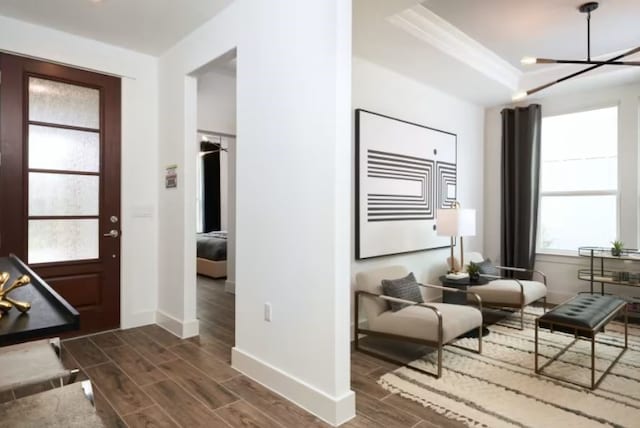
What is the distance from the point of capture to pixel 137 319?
12.7 feet

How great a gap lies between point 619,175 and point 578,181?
0.44 m

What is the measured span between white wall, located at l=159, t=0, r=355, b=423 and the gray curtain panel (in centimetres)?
380

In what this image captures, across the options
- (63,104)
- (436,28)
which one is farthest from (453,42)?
(63,104)

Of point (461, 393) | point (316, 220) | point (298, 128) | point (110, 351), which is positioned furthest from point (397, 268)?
point (110, 351)

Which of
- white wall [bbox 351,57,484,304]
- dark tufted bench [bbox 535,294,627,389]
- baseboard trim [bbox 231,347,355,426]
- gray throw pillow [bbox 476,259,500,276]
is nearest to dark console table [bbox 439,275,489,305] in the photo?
gray throw pillow [bbox 476,259,500,276]

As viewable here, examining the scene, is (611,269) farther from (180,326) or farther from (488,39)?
(180,326)

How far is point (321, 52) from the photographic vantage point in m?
2.25

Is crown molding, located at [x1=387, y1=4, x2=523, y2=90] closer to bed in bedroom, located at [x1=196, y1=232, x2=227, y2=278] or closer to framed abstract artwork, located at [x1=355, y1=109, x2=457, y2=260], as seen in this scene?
framed abstract artwork, located at [x1=355, y1=109, x2=457, y2=260]

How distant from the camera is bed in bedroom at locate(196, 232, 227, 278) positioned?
21.3 ft

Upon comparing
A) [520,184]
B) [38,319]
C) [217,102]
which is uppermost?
[217,102]

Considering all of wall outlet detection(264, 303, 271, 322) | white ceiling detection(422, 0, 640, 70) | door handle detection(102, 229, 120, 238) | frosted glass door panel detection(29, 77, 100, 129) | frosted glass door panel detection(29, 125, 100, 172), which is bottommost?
wall outlet detection(264, 303, 271, 322)

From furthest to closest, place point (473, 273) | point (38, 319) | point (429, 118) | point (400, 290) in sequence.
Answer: point (429, 118)
point (473, 273)
point (400, 290)
point (38, 319)

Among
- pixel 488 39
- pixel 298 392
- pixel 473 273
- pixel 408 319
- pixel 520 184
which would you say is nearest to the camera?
pixel 298 392

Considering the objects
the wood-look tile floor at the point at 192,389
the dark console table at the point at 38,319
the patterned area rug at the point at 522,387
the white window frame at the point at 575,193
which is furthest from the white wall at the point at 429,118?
the dark console table at the point at 38,319
